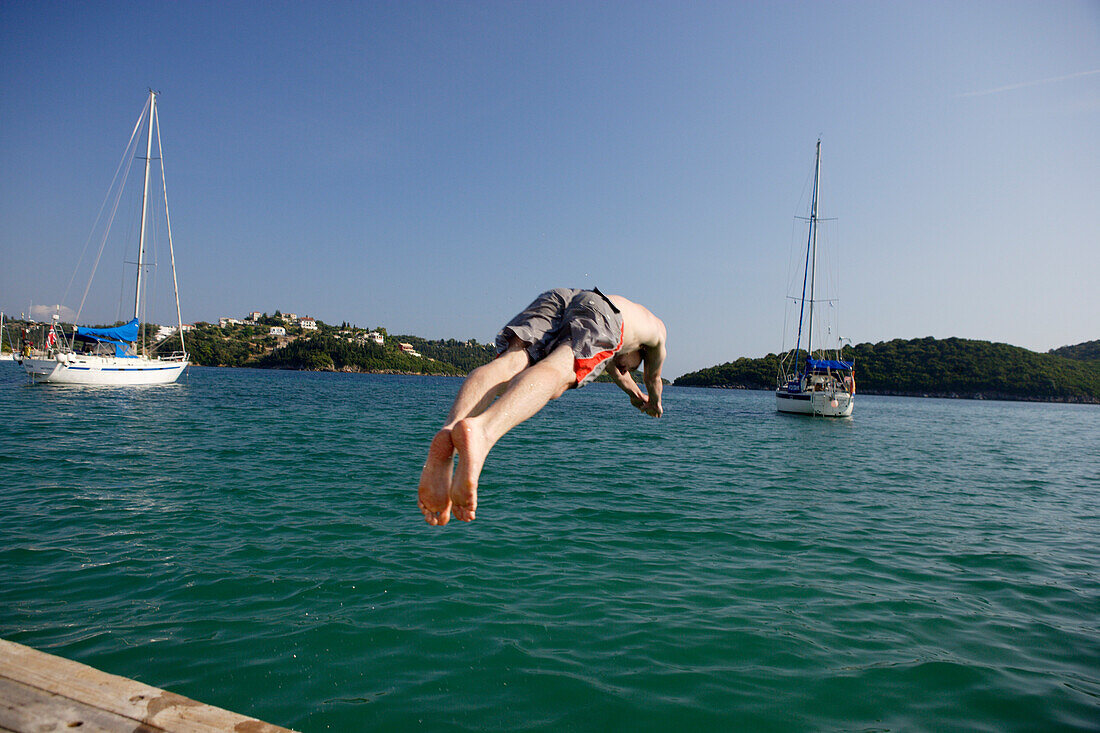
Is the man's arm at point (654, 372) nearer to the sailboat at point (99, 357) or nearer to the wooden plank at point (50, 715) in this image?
the wooden plank at point (50, 715)

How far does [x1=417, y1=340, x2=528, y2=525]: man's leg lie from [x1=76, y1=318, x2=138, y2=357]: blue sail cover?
39.9 metres

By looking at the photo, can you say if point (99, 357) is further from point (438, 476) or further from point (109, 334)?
point (438, 476)

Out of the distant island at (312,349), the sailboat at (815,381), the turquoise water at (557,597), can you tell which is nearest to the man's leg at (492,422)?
the turquoise water at (557,597)

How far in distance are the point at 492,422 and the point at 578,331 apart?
2.53 feet

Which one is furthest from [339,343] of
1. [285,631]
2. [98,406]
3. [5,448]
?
[285,631]

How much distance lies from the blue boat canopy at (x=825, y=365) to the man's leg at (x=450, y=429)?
40.1 m

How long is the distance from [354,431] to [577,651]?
17.8m

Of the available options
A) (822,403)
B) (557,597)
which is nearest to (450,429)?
(557,597)

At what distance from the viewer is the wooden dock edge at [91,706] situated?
5.74 ft

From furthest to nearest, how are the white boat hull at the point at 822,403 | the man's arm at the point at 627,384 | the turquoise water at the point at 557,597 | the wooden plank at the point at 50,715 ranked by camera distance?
the white boat hull at the point at 822,403, the man's arm at the point at 627,384, the turquoise water at the point at 557,597, the wooden plank at the point at 50,715

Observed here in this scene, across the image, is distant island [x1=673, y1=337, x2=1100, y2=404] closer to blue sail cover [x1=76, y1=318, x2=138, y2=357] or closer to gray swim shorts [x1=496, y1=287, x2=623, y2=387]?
blue sail cover [x1=76, y1=318, x2=138, y2=357]

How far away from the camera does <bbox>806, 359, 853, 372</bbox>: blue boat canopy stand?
1499 inches

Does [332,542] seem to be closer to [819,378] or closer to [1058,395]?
[819,378]

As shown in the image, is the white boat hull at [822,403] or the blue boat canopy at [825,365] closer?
the white boat hull at [822,403]
